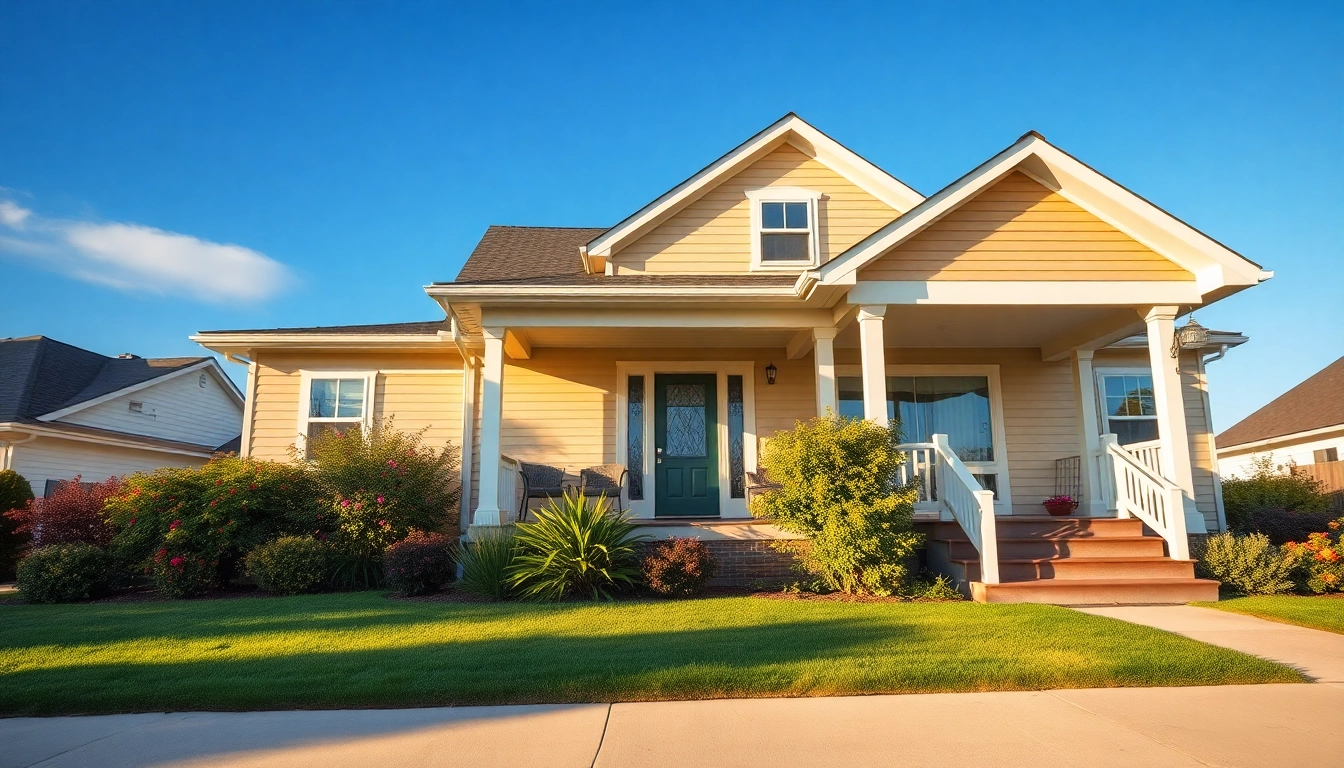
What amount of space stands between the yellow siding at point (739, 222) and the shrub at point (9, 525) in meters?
10.0

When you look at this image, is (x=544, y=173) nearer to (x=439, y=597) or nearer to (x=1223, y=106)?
(x=439, y=597)

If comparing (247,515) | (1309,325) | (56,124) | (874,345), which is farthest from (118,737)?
(1309,325)

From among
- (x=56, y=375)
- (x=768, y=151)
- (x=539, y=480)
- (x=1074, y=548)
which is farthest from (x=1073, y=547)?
(x=56, y=375)

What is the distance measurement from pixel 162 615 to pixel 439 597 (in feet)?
8.15

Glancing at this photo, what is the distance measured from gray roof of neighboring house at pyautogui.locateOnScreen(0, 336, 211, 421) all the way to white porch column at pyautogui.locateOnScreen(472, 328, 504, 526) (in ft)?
37.3

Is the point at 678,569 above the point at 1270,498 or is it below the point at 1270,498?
below

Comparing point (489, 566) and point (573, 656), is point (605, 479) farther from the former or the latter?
point (573, 656)

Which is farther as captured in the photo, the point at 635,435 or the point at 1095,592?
the point at 635,435

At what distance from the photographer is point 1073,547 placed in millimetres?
8062

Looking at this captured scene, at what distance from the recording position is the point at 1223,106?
11.7m

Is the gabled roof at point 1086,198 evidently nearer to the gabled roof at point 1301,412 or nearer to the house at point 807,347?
the house at point 807,347

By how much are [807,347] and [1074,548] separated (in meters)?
4.13

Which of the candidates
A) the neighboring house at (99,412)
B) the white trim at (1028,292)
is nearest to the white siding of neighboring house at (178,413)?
the neighboring house at (99,412)

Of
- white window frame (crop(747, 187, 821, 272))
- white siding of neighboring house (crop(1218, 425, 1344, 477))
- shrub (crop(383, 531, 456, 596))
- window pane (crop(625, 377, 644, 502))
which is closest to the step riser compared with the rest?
window pane (crop(625, 377, 644, 502))
